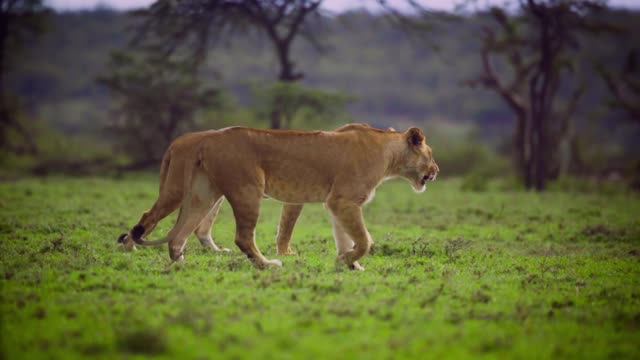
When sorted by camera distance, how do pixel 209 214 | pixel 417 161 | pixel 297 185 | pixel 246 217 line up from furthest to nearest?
pixel 209 214
pixel 417 161
pixel 297 185
pixel 246 217

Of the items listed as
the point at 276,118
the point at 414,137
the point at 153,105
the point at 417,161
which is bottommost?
the point at 153,105

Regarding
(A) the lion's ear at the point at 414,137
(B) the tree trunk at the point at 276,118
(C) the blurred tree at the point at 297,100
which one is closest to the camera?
(A) the lion's ear at the point at 414,137

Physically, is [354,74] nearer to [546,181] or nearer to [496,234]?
[546,181]

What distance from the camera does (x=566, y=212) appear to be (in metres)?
16.2

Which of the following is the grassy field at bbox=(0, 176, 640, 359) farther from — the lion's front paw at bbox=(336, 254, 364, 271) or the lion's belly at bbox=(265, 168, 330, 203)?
the lion's belly at bbox=(265, 168, 330, 203)

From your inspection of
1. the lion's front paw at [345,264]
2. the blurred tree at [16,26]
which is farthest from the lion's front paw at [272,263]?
the blurred tree at [16,26]

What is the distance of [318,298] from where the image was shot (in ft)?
21.5

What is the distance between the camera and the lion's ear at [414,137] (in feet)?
28.7

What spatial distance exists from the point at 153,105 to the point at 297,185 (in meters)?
22.0

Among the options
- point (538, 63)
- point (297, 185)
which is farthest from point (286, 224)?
point (538, 63)

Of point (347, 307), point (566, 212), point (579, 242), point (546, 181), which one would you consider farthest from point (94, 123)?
point (347, 307)

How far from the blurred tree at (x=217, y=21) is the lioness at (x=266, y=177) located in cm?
1716

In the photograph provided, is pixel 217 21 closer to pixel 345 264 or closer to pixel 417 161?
pixel 417 161

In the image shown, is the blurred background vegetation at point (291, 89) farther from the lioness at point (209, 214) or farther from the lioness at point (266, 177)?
the lioness at point (266, 177)
